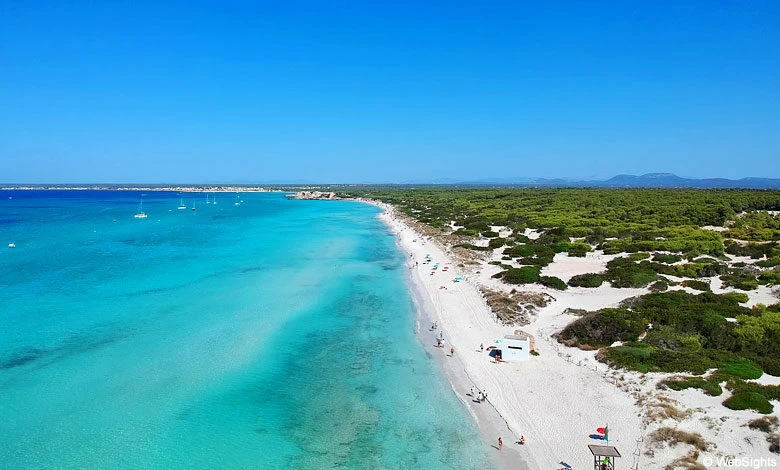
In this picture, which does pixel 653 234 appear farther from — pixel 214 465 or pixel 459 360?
pixel 214 465

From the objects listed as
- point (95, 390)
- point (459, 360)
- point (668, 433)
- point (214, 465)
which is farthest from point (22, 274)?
point (668, 433)

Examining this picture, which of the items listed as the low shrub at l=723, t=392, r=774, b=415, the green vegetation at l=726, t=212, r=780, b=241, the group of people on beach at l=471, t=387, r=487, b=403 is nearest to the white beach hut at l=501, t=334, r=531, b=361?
the group of people on beach at l=471, t=387, r=487, b=403

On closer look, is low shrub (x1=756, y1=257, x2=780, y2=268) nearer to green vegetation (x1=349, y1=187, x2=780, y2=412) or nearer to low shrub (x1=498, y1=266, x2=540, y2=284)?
green vegetation (x1=349, y1=187, x2=780, y2=412)

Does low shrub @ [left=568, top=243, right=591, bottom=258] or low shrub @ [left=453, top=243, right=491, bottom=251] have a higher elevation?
low shrub @ [left=568, top=243, right=591, bottom=258]

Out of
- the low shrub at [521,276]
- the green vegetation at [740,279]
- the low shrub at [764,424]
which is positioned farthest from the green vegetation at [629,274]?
the low shrub at [764,424]

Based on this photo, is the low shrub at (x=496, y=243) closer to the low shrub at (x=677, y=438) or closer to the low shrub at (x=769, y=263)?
the low shrub at (x=769, y=263)

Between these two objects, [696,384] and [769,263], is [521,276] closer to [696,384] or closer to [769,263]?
[696,384]
